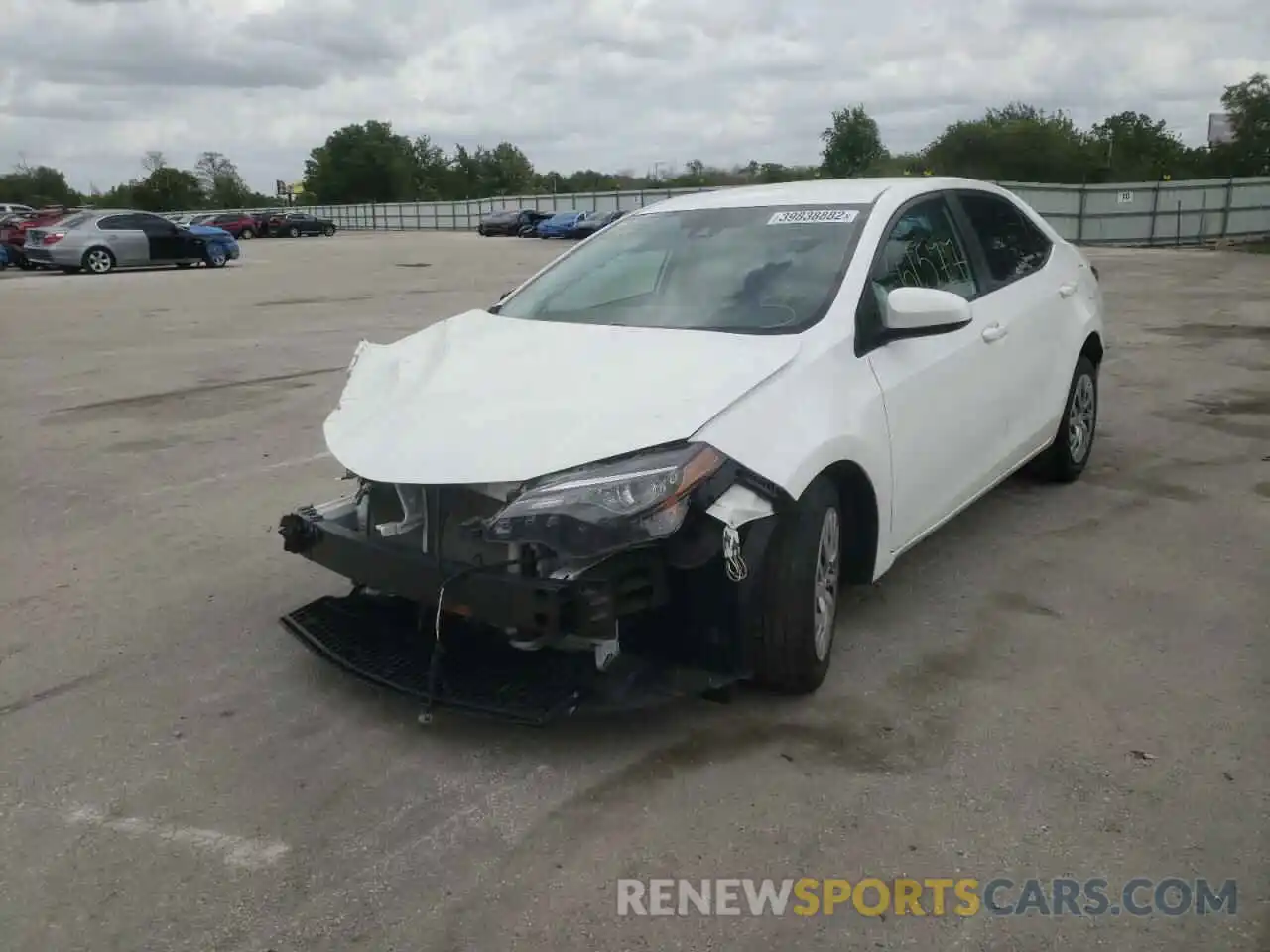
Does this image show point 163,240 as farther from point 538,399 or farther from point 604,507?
point 604,507

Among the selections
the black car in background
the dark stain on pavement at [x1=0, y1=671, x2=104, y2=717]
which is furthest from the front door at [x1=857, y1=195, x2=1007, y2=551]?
Answer: the black car in background

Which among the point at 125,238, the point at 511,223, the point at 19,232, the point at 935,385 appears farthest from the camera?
the point at 511,223

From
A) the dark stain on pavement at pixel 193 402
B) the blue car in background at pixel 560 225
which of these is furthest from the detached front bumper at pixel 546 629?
the blue car in background at pixel 560 225

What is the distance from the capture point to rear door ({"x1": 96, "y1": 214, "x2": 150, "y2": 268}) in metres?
26.9

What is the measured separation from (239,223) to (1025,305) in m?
53.8

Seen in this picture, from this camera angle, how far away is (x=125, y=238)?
89.1 feet

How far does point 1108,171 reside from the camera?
183 ft

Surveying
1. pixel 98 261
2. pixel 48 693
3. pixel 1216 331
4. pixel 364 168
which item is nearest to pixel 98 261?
pixel 98 261

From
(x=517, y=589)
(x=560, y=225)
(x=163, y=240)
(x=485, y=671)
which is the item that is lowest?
(x=485, y=671)

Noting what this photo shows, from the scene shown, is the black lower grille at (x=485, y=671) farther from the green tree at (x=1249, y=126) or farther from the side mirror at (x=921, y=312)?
the green tree at (x=1249, y=126)

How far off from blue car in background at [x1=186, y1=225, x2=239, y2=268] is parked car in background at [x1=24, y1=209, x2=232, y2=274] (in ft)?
0.35

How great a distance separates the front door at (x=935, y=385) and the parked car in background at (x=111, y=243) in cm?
2606

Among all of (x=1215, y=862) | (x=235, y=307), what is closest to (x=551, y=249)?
(x=235, y=307)

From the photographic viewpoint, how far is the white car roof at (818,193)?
4797mm
